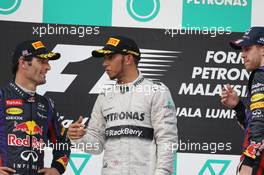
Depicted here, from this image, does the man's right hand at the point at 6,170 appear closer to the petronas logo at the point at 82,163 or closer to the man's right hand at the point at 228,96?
the petronas logo at the point at 82,163

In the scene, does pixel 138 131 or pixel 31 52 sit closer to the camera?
pixel 138 131

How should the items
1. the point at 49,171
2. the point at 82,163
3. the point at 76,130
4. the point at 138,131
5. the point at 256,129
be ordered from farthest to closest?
the point at 82,163 < the point at 49,171 < the point at 138,131 < the point at 76,130 < the point at 256,129

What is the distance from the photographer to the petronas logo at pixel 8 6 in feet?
17.7

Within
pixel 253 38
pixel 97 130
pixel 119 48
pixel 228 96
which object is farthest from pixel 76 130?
pixel 253 38

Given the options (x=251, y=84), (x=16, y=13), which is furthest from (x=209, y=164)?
(x=16, y=13)

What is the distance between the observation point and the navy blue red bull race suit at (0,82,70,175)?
417 centimetres

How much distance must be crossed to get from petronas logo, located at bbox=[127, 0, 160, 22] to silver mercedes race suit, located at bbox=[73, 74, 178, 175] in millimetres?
1262

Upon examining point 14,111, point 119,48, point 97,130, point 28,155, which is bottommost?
point 28,155

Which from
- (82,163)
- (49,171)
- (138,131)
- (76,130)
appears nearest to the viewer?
(76,130)

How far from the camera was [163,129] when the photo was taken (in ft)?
13.4

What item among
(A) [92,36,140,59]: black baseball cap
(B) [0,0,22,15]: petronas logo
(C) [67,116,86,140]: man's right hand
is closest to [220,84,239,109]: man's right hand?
(A) [92,36,140,59]: black baseball cap

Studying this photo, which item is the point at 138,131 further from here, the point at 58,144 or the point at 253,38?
the point at 253,38

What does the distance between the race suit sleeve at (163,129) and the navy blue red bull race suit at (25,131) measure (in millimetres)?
702

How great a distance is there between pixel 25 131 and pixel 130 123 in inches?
27.0
